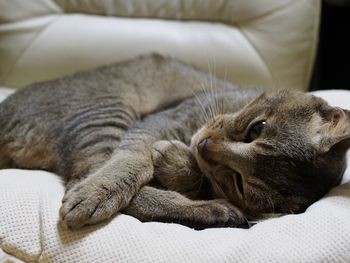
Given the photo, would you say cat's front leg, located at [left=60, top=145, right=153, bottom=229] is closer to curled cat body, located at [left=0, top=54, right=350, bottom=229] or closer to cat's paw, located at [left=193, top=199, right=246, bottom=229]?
curled cat body, located at [left=0, top=54, right=350, bottom=229]

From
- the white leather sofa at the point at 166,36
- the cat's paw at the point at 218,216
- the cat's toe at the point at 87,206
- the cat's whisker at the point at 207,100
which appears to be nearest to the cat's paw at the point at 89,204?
the cat's toe at the point at 87,206

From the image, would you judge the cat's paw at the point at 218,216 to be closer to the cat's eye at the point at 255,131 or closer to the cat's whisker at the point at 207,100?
the cat's eye at the point at 255,131

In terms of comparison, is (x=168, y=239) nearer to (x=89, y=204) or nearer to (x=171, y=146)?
(x=89, y=204)

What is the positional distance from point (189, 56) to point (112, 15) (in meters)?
0.41

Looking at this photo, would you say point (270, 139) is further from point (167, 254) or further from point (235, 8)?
point (235, 8)

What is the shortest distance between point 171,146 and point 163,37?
891 mm

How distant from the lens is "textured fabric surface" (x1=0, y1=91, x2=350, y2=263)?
3.44ft

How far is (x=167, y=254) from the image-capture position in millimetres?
1056

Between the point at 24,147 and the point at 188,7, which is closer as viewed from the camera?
the point at 24,147

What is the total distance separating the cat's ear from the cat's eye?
16 cm

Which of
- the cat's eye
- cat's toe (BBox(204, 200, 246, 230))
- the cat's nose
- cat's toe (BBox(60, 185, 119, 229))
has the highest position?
the cat's eye

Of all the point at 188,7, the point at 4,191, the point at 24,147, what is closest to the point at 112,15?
the point at 188,7

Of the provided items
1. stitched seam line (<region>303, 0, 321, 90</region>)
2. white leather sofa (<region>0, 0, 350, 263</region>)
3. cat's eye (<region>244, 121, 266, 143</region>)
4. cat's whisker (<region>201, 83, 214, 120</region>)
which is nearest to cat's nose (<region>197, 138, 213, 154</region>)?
cat's eye (<region>244, 121, 266, 143</region>)

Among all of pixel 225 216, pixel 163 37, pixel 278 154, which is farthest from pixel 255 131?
pixel 163 37
